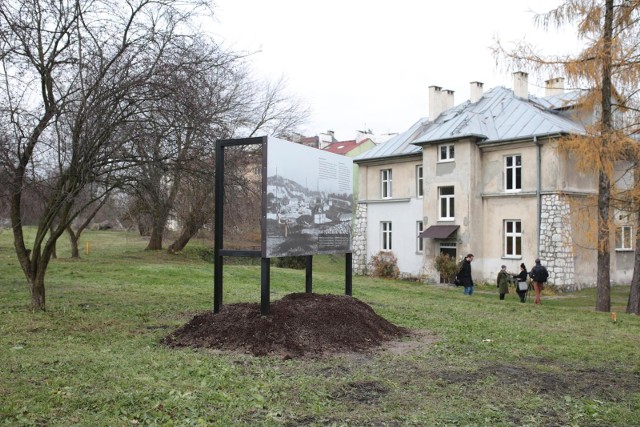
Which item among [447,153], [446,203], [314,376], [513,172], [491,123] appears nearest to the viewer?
[314,376]

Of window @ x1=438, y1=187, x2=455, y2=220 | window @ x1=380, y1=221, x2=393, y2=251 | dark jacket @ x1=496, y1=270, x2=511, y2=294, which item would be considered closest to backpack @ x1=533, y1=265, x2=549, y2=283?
dark jacket @ x1=496, y1=270, x2=511, y2=294

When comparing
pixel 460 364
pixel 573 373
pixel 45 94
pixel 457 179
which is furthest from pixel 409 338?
pixel 457 179

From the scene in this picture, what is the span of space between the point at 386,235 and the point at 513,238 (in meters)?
9.75

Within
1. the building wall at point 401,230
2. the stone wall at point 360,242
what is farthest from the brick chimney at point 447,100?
the stone wall at point 360,242

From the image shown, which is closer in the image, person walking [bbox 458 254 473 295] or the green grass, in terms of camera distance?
the green grass

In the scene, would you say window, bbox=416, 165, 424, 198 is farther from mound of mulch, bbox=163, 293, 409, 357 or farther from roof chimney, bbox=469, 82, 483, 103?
mound of mulch, bbox=163, 293, 409, 357

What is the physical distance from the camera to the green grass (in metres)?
6.77

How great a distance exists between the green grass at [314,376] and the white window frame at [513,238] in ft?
58.8

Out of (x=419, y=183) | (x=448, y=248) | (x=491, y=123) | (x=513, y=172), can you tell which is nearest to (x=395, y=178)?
(x=419, y=183)

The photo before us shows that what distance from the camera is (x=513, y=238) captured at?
34.2m

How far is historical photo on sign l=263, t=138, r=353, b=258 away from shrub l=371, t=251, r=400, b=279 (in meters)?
26.6

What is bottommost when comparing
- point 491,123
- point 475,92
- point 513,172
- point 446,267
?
point 446,267

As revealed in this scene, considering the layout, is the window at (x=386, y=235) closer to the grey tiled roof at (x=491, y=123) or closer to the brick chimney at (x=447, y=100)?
the grey tiled roof at (x=491, y=123)

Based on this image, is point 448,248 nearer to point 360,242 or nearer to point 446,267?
point 446,267
